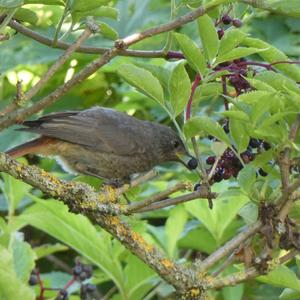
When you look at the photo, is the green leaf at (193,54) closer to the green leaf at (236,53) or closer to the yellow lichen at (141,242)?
the green leaf at (236,53)

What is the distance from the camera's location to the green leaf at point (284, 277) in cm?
255

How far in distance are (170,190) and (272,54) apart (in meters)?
0.49

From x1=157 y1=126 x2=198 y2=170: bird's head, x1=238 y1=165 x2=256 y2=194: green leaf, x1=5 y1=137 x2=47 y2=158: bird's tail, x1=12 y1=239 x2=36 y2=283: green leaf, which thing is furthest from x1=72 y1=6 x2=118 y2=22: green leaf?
x1=157 y1=126 x2=198 y2=170: bird's head

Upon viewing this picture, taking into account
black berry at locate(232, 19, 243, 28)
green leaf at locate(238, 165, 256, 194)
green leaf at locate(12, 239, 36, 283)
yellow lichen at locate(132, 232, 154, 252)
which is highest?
black berry at locate(232, 19, 243, 28)

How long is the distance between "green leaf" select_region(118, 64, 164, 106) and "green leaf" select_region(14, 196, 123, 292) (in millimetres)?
1115

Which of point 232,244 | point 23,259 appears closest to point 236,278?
point 232,244

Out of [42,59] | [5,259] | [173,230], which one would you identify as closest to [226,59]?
[5,259]

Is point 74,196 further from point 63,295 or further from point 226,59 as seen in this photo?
point 63,295

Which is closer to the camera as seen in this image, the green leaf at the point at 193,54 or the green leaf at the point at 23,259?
the green leaf at the point at 193,54

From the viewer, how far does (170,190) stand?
94.0 inches

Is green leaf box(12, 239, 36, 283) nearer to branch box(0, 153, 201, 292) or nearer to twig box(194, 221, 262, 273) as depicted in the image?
branch box(0, 153, 201, 292)

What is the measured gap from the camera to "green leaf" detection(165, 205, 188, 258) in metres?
3.82

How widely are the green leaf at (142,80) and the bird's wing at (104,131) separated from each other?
1.78 m

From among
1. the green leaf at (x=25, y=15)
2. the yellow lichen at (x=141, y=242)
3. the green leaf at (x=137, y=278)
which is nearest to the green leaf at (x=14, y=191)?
the green leaf at (x=137, y=278)
